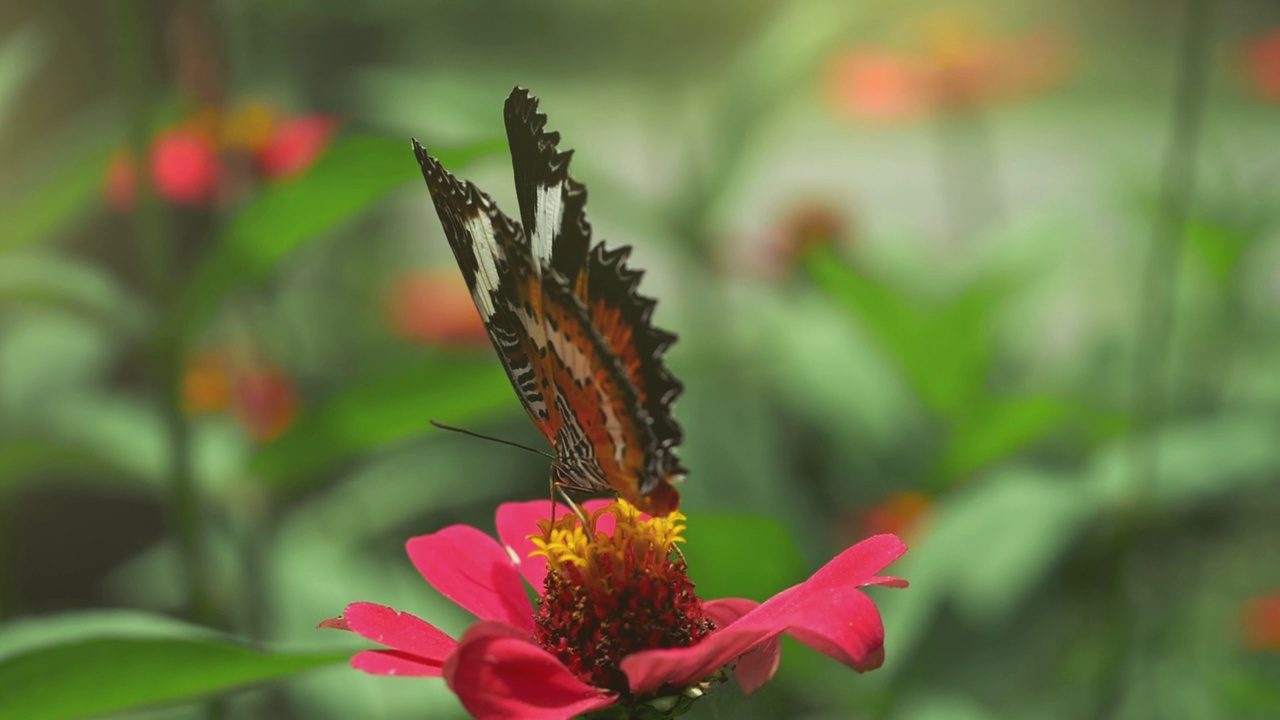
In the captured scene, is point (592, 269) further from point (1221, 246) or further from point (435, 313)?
point (435, 313)

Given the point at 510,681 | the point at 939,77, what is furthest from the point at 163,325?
the point at 939,77

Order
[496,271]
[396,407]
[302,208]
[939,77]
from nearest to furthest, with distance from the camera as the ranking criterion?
[496,271] < [302,208] < [396,407] < [939,77]

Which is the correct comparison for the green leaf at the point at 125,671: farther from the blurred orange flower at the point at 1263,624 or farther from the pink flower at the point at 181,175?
the blurred orange flower at the point at 1263,624

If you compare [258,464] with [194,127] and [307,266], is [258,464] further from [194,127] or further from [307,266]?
[307,266]

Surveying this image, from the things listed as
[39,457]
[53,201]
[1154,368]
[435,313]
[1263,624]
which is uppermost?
[435,313]

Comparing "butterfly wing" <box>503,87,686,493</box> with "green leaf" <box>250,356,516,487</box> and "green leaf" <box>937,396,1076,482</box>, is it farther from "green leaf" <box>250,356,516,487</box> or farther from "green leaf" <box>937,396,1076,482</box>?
"green leaf" <box>937,396,1076,482</box>
